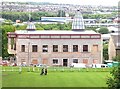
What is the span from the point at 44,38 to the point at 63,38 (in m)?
0.91

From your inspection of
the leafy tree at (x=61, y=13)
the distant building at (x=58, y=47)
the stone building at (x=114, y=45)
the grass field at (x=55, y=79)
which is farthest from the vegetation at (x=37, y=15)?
the grass field at (x=55, y=79)

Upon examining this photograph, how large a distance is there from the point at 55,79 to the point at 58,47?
9761 mm

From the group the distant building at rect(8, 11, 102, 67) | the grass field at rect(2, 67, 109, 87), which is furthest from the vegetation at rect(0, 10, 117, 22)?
the grass field at rect(2, 67, 109, 87)

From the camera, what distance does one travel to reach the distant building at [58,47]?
25.5m

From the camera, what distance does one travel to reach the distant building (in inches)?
1003

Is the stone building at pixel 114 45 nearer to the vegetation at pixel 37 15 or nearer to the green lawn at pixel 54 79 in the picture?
the green lawn at pixel 54 79

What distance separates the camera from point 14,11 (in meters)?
49.9

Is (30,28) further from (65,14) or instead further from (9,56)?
(65,14)

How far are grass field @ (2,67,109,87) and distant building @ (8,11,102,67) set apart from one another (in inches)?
266

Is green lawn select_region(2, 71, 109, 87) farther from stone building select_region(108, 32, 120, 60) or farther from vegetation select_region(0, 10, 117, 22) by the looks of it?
vegetation select_region(0, 10, 117, 22)

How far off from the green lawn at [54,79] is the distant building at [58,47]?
6816mm

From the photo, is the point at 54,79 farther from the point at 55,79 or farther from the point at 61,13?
the point at 61,13

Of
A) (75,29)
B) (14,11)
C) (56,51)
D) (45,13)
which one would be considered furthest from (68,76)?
(45,13)

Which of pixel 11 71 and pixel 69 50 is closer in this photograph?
pixel 11 71
